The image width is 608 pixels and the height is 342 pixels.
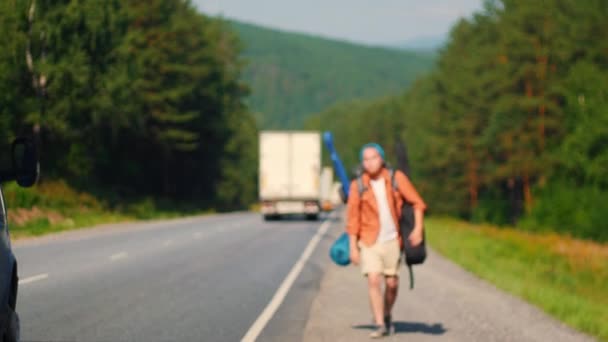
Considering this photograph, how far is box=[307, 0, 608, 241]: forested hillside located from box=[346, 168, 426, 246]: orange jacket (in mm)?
36052

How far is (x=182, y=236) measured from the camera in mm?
28984

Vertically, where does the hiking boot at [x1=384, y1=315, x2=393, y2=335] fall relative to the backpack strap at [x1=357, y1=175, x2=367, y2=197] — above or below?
below

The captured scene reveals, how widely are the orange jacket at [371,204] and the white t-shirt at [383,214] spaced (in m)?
0.03

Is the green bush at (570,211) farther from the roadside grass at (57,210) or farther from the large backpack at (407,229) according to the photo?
the large backpack at (407,229)

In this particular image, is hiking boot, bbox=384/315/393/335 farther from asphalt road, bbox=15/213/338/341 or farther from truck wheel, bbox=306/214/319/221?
truck wheel, bbox=306/214/319/221

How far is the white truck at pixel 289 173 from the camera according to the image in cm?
4144

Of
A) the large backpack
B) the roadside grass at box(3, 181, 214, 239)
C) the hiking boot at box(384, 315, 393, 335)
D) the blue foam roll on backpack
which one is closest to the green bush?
the roadside grass at box(3, 181, 214, 239)

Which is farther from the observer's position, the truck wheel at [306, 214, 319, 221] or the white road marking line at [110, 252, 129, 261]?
the truck wheel at [306, 214, 319, 221]

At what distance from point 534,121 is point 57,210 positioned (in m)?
29.8

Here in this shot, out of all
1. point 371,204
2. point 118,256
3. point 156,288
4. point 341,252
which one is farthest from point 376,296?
point 118,256

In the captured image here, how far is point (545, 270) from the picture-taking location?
23188mm

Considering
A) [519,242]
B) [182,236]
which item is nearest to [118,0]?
[182,236]

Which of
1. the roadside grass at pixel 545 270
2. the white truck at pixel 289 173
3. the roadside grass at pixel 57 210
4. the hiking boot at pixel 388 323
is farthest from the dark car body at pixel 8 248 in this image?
the white truck at pixel 289 173

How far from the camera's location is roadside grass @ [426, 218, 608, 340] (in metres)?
12.5
